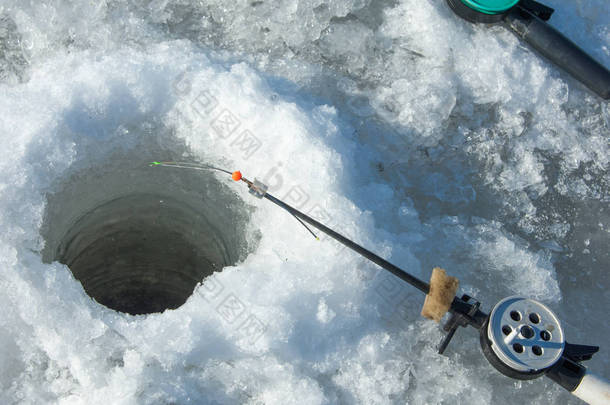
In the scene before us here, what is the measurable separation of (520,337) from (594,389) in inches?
11.4

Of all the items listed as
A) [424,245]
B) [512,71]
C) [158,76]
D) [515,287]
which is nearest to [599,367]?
[515,287]

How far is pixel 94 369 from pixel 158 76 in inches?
49.9

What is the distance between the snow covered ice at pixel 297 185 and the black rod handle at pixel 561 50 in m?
0.08

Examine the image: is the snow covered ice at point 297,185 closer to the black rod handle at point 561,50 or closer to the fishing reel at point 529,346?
the black rod handle at point 561,50

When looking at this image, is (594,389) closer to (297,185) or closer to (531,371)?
(531,371)

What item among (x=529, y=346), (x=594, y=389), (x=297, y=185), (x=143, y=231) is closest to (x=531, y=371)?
(x=529, y=346)

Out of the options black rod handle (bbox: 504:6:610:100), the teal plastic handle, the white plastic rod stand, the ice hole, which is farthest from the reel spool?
the teal plastic handle

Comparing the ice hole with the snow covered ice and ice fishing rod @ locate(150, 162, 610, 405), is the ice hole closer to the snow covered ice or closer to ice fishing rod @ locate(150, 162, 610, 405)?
the snow covered ice

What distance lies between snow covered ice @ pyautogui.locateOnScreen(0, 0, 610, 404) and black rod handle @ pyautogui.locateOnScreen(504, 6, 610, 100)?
3.1 inches

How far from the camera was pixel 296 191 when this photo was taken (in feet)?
7.45

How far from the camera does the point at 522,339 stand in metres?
1.77

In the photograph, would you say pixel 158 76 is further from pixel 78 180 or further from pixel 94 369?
pixel 94 369

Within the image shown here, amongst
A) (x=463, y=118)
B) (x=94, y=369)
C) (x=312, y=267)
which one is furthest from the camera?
(x=463, y=118)

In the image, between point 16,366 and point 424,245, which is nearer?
point 16,366
